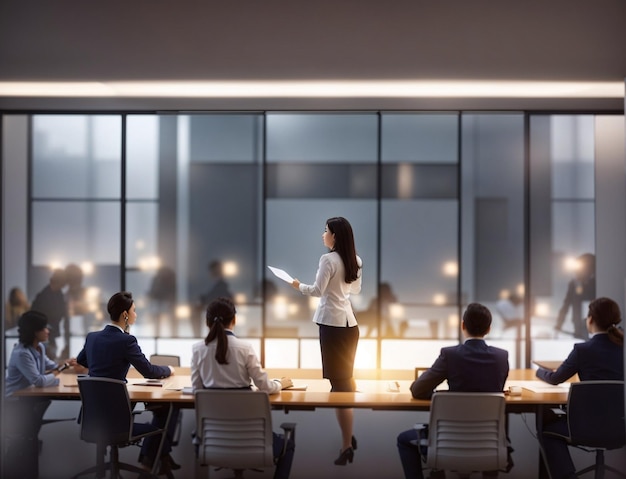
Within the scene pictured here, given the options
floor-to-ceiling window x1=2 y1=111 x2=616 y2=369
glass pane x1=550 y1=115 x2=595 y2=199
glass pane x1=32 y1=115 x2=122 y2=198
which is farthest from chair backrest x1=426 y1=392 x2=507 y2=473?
glass pane x1=550 y1=115 x2=595 y2=199

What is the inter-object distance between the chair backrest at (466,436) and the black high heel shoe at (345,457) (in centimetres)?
94

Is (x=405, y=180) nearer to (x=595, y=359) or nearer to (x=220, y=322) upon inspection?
(x=595, y=359)

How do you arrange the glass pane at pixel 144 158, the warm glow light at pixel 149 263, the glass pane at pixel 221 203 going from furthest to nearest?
the glass pane at pixel 221 203, the glass pane at pixel 144 158, the warm glow light at pixel 149 263

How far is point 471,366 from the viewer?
364cm

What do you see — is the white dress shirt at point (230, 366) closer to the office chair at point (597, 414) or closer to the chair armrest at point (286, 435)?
the chair armrest at point (286, 435)

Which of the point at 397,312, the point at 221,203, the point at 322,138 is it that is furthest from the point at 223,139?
the point at 397,312

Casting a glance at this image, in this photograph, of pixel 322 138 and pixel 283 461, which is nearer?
pixel 283 461

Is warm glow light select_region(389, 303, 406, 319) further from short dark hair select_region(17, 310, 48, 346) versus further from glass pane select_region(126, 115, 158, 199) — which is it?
short dark hair select_region(17, 310, 48, 346)

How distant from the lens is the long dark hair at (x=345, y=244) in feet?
14.7

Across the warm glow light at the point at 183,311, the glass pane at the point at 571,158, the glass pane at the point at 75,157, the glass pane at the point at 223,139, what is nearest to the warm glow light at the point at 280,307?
the glass pane at the point at 75,157

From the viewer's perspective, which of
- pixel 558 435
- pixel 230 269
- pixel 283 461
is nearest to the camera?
pixel 283 461

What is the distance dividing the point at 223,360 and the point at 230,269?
2291cm

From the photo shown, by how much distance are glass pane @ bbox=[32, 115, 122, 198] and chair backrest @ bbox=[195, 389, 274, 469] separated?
715 inches

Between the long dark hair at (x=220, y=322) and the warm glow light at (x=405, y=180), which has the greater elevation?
the warm glow light at (x=405, y=180)
